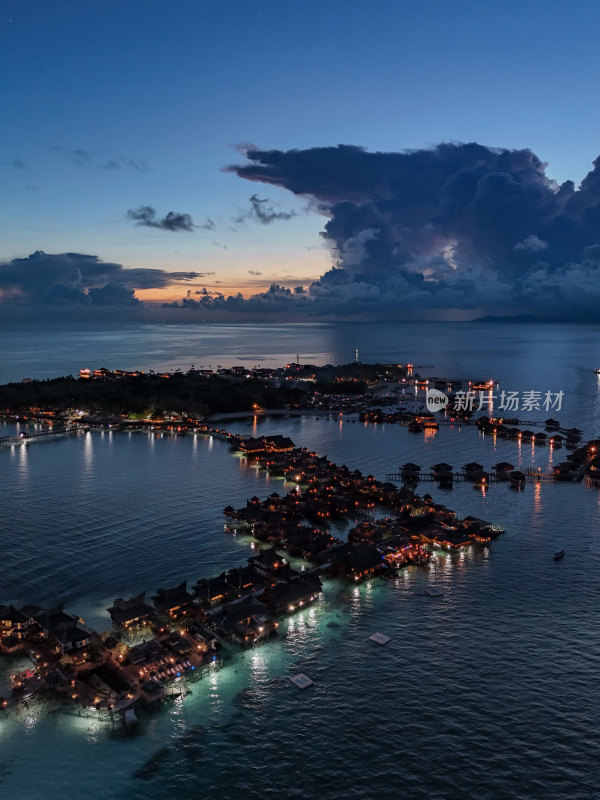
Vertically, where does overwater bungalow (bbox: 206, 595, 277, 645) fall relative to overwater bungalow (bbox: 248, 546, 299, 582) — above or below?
below

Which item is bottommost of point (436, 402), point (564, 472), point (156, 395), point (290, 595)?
point (290, 595)

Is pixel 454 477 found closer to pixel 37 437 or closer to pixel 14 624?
pixel 14 624

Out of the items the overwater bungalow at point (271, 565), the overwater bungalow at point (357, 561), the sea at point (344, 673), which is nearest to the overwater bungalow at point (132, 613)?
the sea at point (344, 673)

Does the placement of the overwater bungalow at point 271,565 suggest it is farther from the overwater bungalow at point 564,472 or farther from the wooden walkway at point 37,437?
the wooden walkway at point 37,437

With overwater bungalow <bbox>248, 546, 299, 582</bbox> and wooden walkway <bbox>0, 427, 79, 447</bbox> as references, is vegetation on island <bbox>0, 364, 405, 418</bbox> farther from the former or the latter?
overwater bungalow <bbox>248, 546, 299, 582</bbox>

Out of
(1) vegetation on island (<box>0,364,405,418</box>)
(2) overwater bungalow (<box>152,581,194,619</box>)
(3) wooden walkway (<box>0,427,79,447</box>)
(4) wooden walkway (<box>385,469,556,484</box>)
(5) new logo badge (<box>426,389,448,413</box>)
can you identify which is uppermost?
(1) vegetation on island (<box>0,364,405,418</box>)

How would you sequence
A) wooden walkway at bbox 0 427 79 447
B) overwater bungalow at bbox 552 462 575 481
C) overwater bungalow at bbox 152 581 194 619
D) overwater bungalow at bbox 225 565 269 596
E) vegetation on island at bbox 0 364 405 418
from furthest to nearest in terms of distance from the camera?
vegetation on island at bbox 0 364 405 418, wooden walkway at bbox 0 427 79 447, overwater bungalow at bbox 552 462 575 481, overwater bungalow at bbox 225 565 269 596, overwater bungalow at bbox 152 581 194 619

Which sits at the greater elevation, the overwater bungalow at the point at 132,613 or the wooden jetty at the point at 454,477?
the wooden jetty at the point at 454,477

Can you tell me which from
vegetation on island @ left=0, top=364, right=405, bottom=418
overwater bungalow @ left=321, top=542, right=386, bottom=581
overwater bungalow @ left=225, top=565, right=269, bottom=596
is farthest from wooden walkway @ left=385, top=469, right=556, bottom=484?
vegetation on island @ left=0, top=364, right=405, bottom=418

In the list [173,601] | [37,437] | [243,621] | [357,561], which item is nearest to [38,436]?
[37,437]

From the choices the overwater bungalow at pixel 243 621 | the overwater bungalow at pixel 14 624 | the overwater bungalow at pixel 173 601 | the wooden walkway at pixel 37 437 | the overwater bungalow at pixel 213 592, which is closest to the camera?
the overwater bungalow at pixel 14 624

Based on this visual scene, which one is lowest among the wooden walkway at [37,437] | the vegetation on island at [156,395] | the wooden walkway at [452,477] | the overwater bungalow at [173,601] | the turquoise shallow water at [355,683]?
the turquoise shallow water at [355,683]
